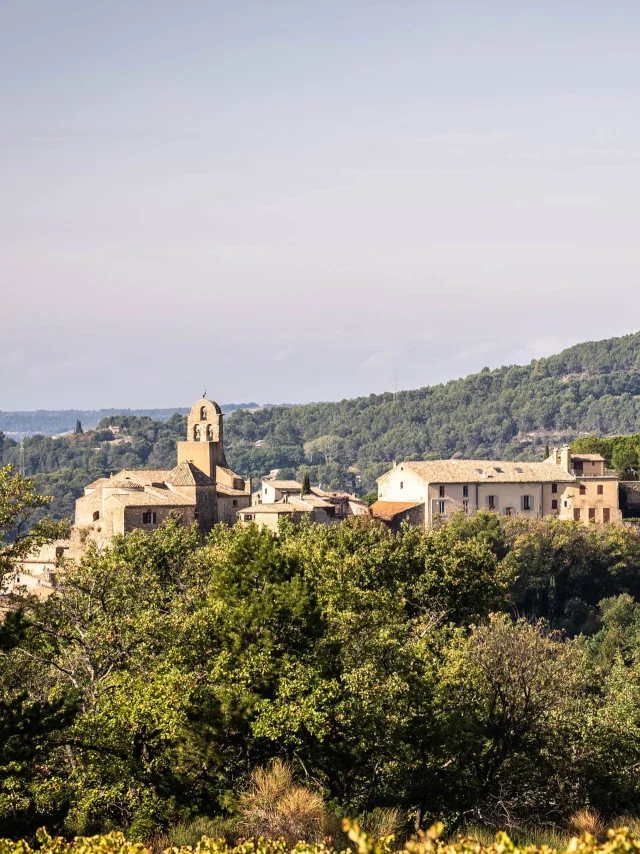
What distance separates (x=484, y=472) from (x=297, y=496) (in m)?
12.6

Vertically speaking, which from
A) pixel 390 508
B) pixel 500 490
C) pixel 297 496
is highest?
pixel 500 490

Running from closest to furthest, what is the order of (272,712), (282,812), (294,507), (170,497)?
(282,812) < (272,712) < (170,497) < (294,507)

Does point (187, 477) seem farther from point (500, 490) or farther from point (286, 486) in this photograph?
point (500, 490)

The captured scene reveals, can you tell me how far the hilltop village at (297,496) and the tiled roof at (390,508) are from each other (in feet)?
0.20

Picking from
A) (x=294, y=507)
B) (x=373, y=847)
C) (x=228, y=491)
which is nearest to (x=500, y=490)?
(x=294, y=507)

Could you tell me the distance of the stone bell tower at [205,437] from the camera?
235 ft

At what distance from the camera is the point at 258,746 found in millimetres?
24312

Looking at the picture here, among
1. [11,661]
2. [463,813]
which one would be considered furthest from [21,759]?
[463,813]

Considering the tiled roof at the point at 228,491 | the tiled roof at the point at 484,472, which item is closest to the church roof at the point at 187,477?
the tiled roof at the point at 228,491

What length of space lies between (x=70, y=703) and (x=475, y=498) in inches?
2388

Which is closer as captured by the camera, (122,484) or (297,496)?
(122,484)

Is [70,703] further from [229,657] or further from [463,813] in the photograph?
[463,813]

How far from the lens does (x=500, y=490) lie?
80375 mm

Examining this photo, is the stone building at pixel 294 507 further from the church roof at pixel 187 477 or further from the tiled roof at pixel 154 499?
the tiled roof at pixel 154 499
